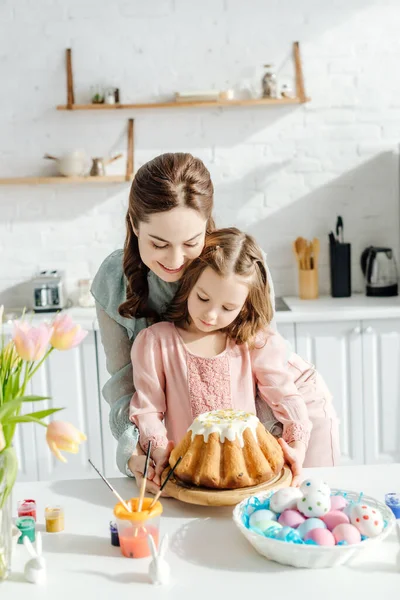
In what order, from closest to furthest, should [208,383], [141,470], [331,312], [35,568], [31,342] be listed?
[31,342] → [35,568] → [141,470] → [208,383] → [331,312]

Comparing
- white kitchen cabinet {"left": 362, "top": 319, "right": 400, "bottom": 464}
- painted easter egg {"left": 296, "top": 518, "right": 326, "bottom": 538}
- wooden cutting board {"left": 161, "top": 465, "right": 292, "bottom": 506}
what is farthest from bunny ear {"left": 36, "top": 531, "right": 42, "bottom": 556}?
white kitchen cabinet {"left": 362, "top": 319, "right": 400, "bottom": 464}

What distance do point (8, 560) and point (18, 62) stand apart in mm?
3182

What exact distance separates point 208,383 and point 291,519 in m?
0.65

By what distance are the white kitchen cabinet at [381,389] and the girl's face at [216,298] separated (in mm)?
1868

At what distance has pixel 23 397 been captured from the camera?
4.25ft

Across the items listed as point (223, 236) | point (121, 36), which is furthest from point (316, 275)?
point (223, 236)

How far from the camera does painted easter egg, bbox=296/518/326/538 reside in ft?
4.48

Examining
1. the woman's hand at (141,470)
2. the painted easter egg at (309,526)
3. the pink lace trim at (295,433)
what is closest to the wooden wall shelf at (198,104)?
the pink lace trim at (295,433)

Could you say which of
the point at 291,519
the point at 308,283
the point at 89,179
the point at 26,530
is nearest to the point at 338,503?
the point at 291,519

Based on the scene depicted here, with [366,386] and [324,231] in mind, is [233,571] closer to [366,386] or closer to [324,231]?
[366,386]

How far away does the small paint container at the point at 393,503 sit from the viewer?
1.53 metres

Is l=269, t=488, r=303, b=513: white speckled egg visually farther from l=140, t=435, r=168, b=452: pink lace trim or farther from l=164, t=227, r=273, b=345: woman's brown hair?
l=164, t=227, r=273, b=345: woman's brown hair

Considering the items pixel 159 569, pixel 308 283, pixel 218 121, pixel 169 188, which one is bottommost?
pixel 159 569

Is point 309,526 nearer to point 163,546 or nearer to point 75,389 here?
point 163,546
